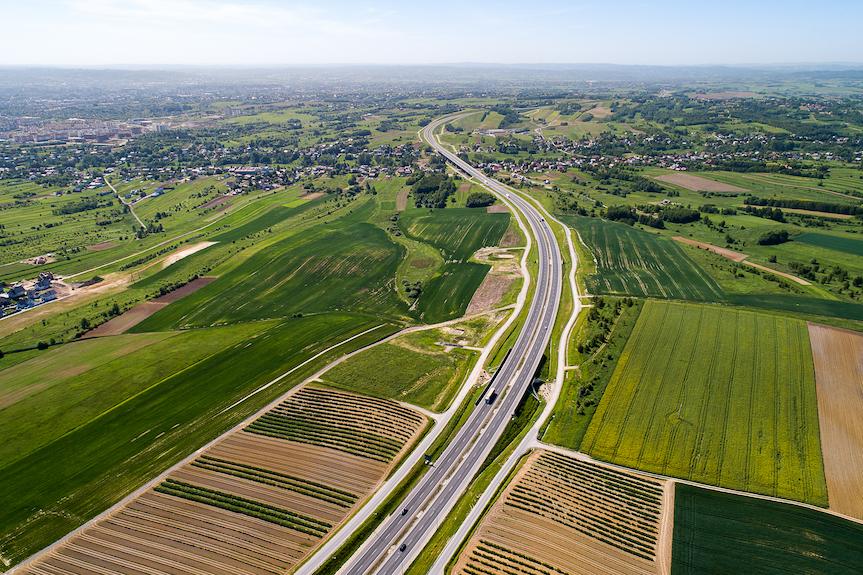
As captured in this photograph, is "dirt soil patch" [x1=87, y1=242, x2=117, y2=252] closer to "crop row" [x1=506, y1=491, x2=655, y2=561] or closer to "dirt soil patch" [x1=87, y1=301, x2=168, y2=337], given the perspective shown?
"dirt soil patch" [x1=87, y1=301, x2=168, y2=337]

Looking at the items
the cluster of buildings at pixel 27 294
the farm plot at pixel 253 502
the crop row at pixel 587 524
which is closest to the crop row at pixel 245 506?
the farm plot at pixel 253 502

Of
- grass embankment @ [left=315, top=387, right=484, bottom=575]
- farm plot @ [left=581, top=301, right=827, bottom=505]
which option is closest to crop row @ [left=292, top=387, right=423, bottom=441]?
grass embankment @ [left=315, top=387, right=484, bottom=575]

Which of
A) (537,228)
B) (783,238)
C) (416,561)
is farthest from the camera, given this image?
(537,228)

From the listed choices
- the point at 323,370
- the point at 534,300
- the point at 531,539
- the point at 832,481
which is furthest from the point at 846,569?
the point at 323,370

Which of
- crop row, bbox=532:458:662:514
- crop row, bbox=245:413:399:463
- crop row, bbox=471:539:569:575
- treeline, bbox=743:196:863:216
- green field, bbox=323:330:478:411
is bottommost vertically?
crop row, bbox=471:539:569:575

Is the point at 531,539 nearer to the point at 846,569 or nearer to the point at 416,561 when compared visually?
the point at 416,561

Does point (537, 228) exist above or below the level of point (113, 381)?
above

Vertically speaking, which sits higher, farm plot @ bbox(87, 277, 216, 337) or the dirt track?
the dirt track

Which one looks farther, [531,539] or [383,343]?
[383,343]
